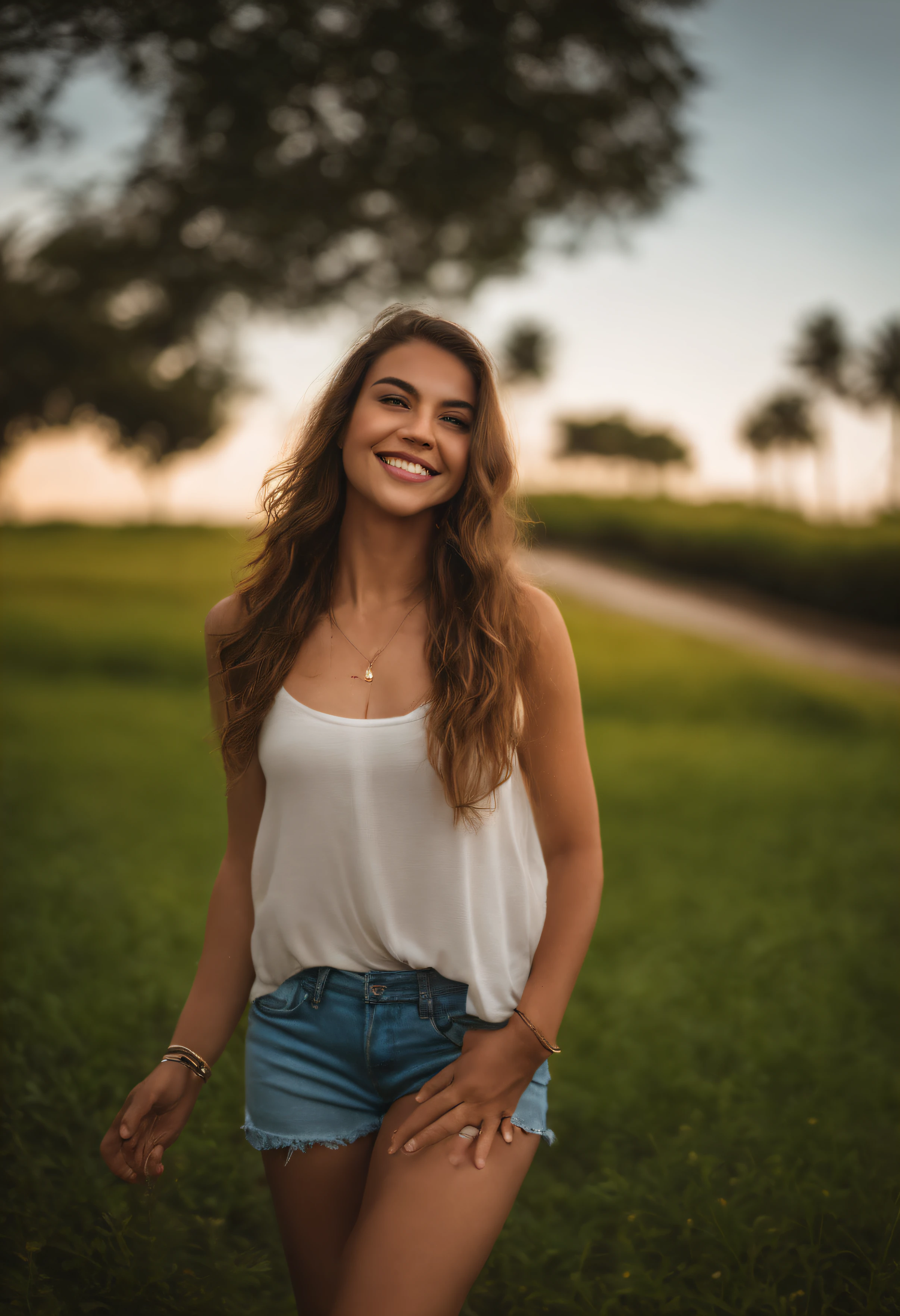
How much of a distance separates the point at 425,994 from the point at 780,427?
15.1 m

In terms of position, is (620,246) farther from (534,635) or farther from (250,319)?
(534,635)

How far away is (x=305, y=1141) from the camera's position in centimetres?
203

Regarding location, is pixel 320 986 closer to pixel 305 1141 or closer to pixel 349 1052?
pixel 349 1052

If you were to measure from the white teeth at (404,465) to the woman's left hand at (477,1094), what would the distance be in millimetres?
1148

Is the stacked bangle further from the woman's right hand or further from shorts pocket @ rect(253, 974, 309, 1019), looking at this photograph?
shorts pocket @ rect(253, 974, 309, 1019)

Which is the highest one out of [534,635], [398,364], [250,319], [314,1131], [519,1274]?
[250,319]

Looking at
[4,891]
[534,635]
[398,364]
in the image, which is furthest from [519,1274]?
[4,891]

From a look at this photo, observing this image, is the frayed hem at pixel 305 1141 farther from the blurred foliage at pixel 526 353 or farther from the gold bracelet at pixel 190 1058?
the blurred foliage at pixel 526 353

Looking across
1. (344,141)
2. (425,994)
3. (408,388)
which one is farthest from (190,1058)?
(344,141)

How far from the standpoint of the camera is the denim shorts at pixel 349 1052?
1.95 meters

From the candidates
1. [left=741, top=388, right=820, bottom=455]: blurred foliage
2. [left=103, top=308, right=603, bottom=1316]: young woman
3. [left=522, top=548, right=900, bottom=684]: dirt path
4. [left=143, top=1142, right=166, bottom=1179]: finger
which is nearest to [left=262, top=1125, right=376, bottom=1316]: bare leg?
[left=103, top=308, right=603, bottom=1316]: young woman

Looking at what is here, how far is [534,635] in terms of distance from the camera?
209cm

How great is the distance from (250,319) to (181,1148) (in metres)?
7.60

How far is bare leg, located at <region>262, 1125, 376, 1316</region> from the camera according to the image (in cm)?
204
